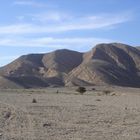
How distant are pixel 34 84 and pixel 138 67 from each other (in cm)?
5117

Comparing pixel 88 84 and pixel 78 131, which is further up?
pixel 78 131

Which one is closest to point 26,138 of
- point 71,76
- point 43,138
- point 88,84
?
point 43,138

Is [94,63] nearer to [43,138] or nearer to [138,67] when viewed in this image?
[138,67]

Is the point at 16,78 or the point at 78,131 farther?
the point at 16,78

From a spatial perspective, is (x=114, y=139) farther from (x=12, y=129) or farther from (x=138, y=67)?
(x=138, y=67)

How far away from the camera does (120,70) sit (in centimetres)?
18812

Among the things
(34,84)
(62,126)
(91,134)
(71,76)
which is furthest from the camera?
(71,76)

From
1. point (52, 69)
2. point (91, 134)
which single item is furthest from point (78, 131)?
point (52, 69)

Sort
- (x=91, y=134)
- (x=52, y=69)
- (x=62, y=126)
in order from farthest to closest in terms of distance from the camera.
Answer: (x=52, y=69), (x=62, y=126), (x=91, y=134)

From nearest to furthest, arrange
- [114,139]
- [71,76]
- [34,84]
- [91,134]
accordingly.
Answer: [114,139], [91,134], [34,84], [71,76]

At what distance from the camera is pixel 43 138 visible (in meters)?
17.7

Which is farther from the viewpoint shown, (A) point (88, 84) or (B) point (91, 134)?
(A) point (88, 84)

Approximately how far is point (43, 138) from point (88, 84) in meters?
150

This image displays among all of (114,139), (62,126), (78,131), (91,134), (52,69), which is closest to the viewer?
(114,139)
